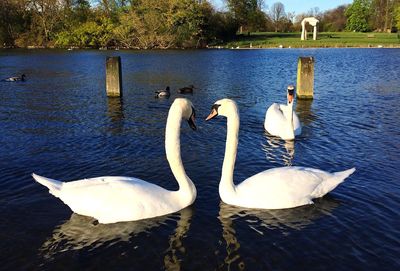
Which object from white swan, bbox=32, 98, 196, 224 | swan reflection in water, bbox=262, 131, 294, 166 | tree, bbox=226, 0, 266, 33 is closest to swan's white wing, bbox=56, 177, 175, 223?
white swan, bbox=32, 98, 196, 224

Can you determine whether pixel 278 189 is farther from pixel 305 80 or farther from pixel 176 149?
pixel 305 80

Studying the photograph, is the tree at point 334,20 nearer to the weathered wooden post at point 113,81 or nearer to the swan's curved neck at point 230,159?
the weathered wooden post at point 113,81

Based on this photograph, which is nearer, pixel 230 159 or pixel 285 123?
pixel 230 159

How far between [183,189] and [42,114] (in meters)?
10.1

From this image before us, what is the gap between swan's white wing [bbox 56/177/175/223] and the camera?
5.90 m

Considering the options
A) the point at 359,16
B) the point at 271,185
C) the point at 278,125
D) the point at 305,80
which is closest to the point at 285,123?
the point at 278,125

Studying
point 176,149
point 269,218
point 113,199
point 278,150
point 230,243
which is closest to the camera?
point 230,243

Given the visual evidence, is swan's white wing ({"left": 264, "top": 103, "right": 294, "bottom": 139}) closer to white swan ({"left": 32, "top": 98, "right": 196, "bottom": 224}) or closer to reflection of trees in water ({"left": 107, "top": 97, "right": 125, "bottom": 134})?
reflection of trees in water ({"left": 107, "top": 97, "right": 125, "bottom": 134})

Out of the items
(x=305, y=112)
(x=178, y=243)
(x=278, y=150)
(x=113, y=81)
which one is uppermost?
(x=113, y=81)

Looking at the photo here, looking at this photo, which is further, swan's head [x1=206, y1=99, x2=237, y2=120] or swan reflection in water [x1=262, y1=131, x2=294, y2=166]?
swan reflection in water [x1=262, y1=131, x2=294, y2=166]

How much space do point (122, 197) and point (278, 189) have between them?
7.86ft

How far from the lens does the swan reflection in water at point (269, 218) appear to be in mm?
5824

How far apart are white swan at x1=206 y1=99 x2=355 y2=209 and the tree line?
56601mm

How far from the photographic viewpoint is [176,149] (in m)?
6.50
